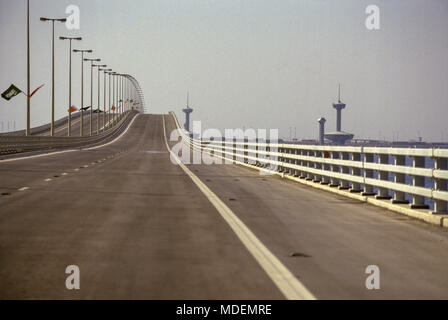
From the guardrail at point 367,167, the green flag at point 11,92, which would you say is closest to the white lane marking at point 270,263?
the guardrail at point 367,167

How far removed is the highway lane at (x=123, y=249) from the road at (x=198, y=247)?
0.01 metres

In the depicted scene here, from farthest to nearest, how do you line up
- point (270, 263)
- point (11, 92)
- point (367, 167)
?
point (11, 92) < point (367, 167) < point (270, 263)

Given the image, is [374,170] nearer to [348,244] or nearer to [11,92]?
[348,244]

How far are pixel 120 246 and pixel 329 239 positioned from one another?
120 inches

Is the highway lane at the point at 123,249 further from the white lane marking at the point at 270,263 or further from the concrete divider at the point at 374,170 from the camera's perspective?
the concrete divider at the point at 374,170

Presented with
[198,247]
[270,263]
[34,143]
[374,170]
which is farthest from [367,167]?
[34,143]

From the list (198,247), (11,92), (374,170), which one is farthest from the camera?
(11,92)

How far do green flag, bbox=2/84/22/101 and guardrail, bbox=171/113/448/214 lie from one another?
29.7 metres

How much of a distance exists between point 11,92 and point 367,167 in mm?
48052

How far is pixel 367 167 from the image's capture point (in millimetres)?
18453

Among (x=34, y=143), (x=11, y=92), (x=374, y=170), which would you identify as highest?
(x=11, y=92)

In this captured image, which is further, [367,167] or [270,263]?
[367,167]

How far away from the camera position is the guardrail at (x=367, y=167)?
13.9 m
